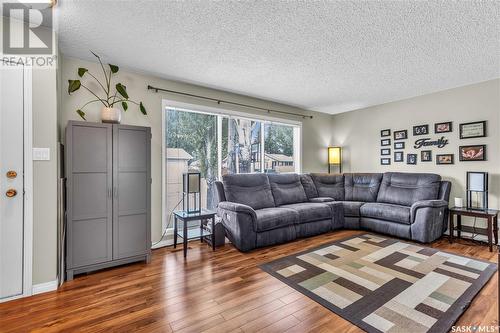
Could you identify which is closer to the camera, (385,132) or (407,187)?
(407,187)

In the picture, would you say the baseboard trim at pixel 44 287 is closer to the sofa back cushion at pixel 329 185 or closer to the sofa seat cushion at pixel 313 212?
the sofa seat cushion at pixel 313 212

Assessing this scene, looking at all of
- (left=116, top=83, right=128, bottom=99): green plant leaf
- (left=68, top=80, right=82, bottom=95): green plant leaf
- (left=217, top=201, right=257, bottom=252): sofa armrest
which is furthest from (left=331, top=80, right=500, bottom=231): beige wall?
(left=68, top=80, right=82, bottom=95): green plant leaf

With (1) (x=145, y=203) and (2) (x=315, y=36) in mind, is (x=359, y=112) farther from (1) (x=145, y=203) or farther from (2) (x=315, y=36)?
(1) (x=145, y=203)

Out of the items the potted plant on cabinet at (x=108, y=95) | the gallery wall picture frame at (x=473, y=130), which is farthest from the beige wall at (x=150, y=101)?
the gallery wall picture frame at (x=473, y=130)

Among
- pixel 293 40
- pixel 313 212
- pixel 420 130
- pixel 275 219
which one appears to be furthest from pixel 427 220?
pixel 293 40

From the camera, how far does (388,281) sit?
236 centimetres

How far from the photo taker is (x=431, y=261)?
9.29ft

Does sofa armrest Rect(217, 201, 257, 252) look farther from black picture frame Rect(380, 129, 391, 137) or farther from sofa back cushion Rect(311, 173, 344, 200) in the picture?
black picture frame Rect(380, 129, 391, 137)

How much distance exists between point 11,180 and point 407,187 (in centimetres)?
540

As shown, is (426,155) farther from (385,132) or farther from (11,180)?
(11,180)

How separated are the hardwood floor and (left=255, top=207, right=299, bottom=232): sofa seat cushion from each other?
0.61 meters

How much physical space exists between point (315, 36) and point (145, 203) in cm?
269

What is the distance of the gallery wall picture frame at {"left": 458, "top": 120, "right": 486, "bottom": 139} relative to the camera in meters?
3.71

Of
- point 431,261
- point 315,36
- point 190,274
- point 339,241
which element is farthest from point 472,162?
point 190,274
